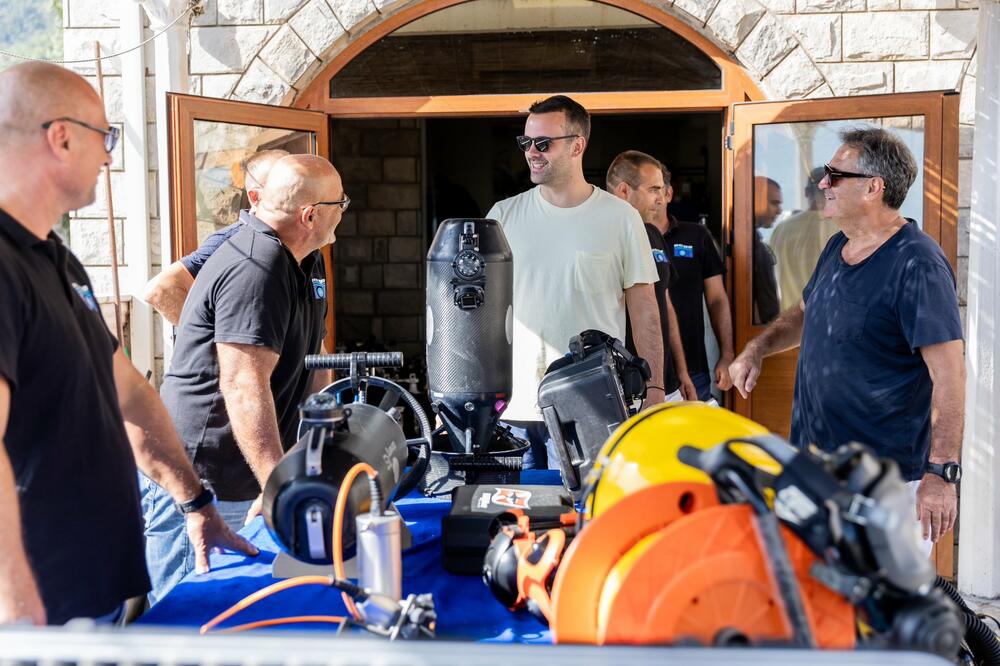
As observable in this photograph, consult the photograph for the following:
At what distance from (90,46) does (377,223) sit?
3357 mm

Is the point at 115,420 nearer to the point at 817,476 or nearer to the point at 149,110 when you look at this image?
the point at 817,476

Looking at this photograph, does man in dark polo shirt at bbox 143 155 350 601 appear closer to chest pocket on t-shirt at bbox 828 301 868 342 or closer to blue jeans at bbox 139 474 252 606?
blue jeans at bbox 139 474 252 606

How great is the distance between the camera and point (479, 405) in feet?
7.76

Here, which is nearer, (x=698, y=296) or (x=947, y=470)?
(x=947, y=470)

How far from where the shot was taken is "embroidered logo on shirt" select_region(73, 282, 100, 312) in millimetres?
Answer: 1763

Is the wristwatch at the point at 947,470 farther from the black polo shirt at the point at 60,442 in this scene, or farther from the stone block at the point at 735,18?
the stone block at the point at 735,18

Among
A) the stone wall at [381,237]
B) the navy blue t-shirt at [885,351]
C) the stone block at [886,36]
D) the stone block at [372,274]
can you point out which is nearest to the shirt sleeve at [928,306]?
the navy blue t-shirt at [885,351]

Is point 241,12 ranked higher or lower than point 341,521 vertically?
higher

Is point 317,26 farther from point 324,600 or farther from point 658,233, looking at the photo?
point 324,600

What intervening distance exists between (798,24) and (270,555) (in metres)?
3.80

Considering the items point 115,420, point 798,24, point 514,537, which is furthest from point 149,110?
point 514,537

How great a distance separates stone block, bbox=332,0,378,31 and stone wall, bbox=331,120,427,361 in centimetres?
296

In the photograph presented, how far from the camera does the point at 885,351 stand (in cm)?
271

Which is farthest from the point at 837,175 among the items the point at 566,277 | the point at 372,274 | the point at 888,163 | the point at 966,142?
the point at 372,274
